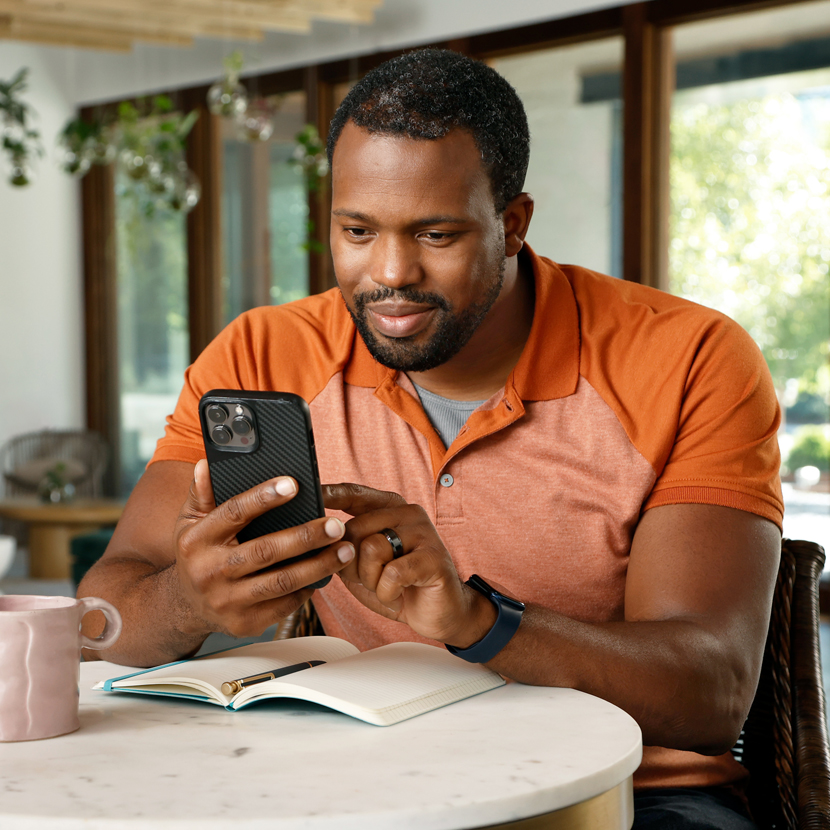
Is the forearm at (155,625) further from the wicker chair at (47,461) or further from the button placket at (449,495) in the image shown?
the wicker chair at (47,461)

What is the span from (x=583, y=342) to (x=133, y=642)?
725mm

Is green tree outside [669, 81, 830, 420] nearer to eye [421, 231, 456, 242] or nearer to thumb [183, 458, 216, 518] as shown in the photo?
eye [421, 231, 456, 242]

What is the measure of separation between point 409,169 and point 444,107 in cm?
10

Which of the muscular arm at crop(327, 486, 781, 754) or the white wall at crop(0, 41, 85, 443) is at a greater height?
the white wall at crop(0, 41, 85, 443)

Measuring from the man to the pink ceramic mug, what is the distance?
0.18m

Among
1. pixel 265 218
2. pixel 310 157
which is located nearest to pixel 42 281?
pixel 265 218

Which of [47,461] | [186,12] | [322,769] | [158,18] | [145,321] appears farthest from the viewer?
[145,321]

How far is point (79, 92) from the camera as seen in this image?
776 cm

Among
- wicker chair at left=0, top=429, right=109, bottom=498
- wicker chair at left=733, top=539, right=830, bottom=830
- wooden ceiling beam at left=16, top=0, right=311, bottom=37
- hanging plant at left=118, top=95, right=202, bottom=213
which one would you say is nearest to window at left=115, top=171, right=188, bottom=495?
wicker chair at left=0, top=429, right=109, bottom=498

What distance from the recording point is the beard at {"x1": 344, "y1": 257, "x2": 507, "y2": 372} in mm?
1425

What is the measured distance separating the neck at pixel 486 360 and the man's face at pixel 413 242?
3.4 inches

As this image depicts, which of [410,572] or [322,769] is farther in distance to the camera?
[410,572]

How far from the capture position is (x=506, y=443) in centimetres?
145

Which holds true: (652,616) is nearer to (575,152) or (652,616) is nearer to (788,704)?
(788,704)
